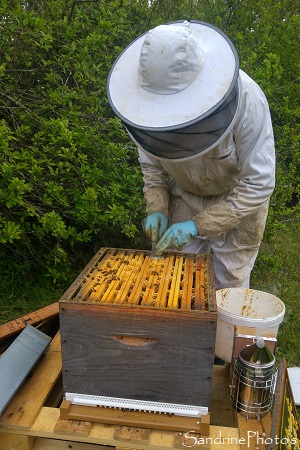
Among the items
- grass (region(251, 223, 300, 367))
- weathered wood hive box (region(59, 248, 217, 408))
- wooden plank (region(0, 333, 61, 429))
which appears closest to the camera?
weathered wood hive box (region(59, 248, 217, 408))

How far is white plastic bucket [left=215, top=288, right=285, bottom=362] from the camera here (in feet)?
5.94

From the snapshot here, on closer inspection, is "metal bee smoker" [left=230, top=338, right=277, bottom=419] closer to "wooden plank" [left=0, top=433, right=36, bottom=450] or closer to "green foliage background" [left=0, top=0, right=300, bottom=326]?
"wooden plank" [left=0, top=433, right=36, bottom=450]

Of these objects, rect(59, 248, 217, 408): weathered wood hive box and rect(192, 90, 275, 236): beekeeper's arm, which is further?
rect(192, 90, 275, 236): beekeeper's arm

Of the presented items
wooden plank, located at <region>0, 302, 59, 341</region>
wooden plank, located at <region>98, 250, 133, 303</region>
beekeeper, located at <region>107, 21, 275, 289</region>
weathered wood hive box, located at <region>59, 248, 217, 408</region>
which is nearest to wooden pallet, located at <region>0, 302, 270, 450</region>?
weathered wood hive box, located at <region>59, 248, 217, 408</region>

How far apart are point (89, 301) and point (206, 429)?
60cm

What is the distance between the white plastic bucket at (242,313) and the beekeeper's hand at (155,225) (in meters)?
0.44

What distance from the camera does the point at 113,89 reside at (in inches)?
65.5

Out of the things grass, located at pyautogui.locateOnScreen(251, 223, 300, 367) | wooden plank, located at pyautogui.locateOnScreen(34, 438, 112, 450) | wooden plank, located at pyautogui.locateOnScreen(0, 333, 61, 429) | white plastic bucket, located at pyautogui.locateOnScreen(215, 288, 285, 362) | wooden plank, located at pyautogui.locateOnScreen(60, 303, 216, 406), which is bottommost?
grass, located at pyautogui.locateOnScreen(251, 223, 300, 367)

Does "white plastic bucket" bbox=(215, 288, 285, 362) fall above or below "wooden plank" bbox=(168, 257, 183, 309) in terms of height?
below

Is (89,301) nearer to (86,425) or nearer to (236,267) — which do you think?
(86,425)

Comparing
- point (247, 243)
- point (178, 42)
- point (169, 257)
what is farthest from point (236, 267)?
point (178, 42)

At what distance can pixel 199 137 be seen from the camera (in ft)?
5.37

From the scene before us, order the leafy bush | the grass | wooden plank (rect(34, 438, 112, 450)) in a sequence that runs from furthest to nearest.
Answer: the grass → the leafy bush → wooden plank (rect(34, 438, 112, 450))

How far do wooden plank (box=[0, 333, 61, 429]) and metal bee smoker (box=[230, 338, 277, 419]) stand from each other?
0.76 m
